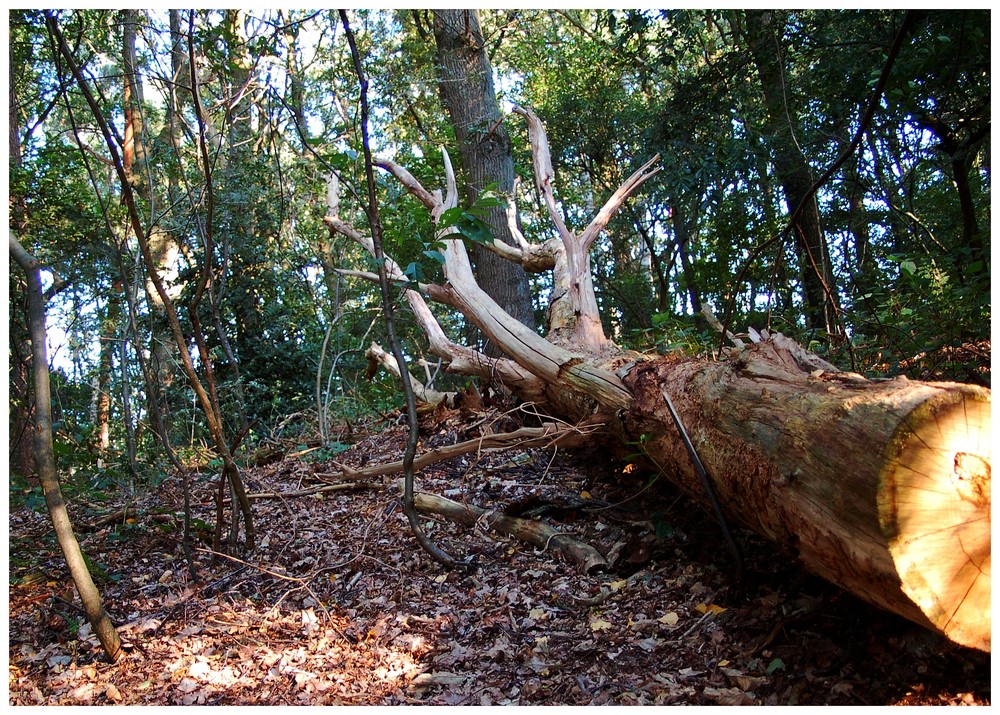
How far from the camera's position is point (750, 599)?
2.88 m

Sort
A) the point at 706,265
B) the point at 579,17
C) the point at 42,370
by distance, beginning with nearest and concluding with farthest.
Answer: the point at 42,370 → the point at 706,265 → the point at 579,17

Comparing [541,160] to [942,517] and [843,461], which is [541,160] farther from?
[942,517]

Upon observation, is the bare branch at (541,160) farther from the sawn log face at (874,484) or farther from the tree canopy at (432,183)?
the sawn log face at (874,484)

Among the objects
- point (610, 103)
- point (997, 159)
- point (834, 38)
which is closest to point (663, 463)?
point (997, 159)

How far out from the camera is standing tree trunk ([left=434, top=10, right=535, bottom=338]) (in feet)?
26.5

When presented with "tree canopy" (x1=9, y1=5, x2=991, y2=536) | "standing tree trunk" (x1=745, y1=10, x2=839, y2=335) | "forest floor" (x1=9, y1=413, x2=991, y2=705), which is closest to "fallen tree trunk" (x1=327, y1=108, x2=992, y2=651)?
"forest floor" (x1=9, y1=413, x2=991, y2=705)

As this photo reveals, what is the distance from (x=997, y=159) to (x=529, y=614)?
2687mm

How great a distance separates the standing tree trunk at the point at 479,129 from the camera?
26.5 ft

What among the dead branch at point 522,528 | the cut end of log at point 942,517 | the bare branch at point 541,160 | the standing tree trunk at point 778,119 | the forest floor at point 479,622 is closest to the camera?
the cut end of log at point 942,517

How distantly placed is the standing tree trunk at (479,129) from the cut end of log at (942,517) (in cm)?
622

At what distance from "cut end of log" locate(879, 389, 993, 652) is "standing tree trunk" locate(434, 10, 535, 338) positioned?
6.22 metres

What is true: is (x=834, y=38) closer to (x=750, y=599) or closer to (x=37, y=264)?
(x=750, y=599)

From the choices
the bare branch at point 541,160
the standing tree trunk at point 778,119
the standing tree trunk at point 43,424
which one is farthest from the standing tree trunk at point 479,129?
the standing tree trunk at point 43,424

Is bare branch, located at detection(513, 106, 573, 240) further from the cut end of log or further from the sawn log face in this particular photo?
the cut end of log
